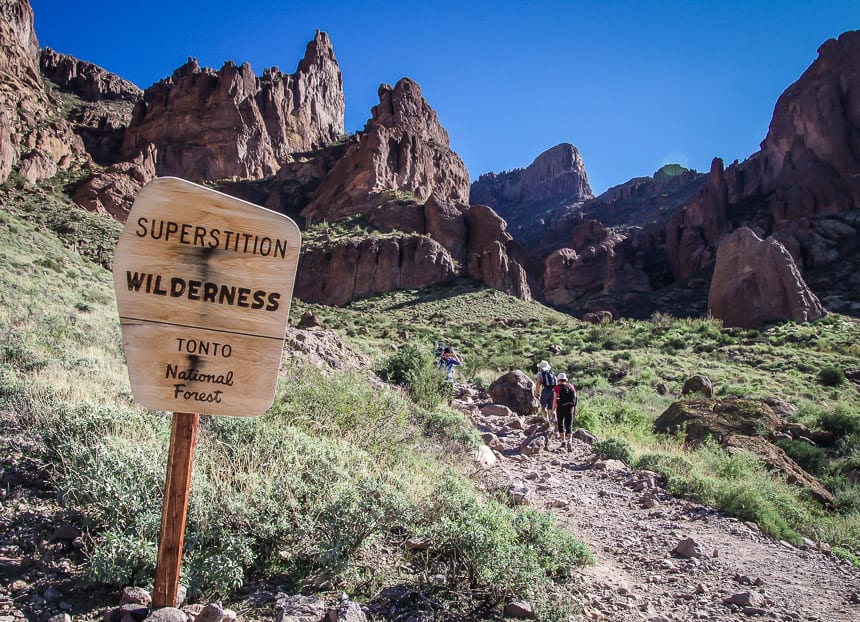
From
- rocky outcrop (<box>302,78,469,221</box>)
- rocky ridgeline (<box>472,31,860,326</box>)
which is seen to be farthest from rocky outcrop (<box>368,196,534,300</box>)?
rocky ridgeline (<box>472,31,860,326</box>)

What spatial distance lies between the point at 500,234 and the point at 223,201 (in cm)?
5163

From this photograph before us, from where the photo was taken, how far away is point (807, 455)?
8.49 m

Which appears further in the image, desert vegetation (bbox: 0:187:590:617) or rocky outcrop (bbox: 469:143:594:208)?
rocky outcrop (bbox: 469:143:594:208)

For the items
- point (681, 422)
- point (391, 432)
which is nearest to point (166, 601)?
point (391, 432)

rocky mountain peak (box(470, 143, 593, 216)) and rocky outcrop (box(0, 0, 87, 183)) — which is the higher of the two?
rocky mountain peak (box(470, 143, 593, 216))

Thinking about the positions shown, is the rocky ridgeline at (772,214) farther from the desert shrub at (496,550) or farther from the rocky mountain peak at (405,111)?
the desert shrub at (496,550)

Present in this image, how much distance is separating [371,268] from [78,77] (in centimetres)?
7275

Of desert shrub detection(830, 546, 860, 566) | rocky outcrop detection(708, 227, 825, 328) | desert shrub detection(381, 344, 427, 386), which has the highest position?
rocky outcrop detection(708, 227, 825, 328)

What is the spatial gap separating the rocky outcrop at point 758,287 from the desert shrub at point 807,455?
2355 centimetres

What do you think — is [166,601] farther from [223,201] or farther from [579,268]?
[579,268]

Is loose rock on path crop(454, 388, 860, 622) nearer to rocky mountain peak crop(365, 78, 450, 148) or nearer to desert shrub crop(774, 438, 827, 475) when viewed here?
desert shrub crop(774, 438, 827, 475)

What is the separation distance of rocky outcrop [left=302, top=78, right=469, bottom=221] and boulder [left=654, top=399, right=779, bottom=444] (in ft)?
153

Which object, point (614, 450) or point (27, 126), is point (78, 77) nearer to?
point (27, 126)

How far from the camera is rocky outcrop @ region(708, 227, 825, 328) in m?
28.2
